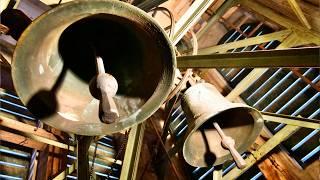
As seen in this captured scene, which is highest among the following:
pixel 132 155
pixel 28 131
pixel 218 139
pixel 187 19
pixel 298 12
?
pixel 28 131

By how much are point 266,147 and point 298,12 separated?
1692mm

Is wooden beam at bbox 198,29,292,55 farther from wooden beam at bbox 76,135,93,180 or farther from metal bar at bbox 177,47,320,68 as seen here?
wooden beam at bbox 76,135,93,180

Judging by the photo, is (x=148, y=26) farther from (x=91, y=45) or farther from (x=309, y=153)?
(x=309, y=153)

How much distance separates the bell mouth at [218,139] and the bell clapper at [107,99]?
1.25 meters

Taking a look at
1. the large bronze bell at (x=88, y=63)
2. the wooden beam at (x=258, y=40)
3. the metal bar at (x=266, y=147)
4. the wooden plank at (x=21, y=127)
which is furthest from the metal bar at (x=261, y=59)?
the wooden beam at (x=258, y=40)

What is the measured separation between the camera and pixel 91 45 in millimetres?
1792

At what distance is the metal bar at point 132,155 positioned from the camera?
2242 millimetres

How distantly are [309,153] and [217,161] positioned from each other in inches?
71.2

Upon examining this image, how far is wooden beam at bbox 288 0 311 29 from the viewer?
11.0ft

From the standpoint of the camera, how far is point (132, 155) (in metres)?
2.29

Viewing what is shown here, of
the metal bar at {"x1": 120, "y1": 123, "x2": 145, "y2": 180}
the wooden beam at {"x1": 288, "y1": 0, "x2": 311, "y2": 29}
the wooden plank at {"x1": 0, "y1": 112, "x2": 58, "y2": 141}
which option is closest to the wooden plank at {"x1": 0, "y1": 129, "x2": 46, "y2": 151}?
the wooden plank at {"x1": 0, "y1": 112, "x2": 58, "y2": 141}

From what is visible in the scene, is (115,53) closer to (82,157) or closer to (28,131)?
(82,157)

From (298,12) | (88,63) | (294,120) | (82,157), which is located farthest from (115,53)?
(298,12)

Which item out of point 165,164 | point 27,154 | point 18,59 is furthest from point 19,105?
point 18,59
